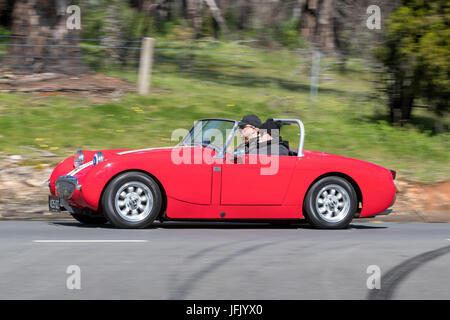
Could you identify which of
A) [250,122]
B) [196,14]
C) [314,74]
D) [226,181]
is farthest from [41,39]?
[196,14]

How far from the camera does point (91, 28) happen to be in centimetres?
2720

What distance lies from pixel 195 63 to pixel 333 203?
489 inches

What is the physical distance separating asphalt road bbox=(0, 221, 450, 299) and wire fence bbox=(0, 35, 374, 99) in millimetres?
8723

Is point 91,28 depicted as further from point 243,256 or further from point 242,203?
point 243,256

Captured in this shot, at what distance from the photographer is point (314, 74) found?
1927 centimetres

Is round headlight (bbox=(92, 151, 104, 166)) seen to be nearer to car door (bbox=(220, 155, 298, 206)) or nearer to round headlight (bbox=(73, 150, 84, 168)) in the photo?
round headlight (bbox=(73, 150, 84, 168))

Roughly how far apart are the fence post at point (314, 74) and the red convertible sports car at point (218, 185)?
9.12m

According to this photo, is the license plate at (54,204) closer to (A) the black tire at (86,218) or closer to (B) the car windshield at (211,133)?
(A) the black tire at (86,218)

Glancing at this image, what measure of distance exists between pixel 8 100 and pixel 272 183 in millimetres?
8838

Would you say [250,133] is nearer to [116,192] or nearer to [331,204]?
[331,204]

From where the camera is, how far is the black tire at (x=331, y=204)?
379 inches

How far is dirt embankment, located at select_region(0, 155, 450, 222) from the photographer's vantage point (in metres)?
10.8

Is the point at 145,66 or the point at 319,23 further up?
the point at 319,23

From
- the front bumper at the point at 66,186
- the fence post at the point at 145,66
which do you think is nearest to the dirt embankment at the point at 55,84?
the fence post at the point at 145,66
